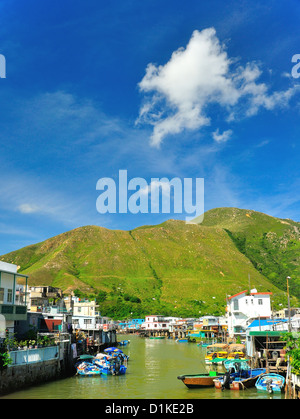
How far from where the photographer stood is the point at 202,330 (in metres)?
119

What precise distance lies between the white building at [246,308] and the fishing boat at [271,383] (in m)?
46.8

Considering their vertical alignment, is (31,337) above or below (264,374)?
above

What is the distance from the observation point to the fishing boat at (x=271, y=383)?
113ft

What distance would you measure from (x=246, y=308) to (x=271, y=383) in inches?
1983

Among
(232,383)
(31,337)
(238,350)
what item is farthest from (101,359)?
(238,350)

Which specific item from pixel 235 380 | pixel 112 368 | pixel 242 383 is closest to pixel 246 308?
pixel 112 368

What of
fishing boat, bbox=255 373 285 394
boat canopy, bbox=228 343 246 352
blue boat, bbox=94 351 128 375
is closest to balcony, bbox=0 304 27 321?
blue boat, bbox=94 351 128 375

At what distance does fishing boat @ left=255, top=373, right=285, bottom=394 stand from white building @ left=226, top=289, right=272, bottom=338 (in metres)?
46.8

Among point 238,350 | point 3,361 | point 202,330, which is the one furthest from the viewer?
point 202,330

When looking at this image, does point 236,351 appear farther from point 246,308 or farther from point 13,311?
point 13,311

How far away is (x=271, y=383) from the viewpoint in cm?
3481

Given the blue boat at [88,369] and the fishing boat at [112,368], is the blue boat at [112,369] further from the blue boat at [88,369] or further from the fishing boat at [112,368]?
the blue boat at [88,369]

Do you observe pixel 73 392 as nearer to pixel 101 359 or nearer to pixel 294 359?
pixel 101 359
